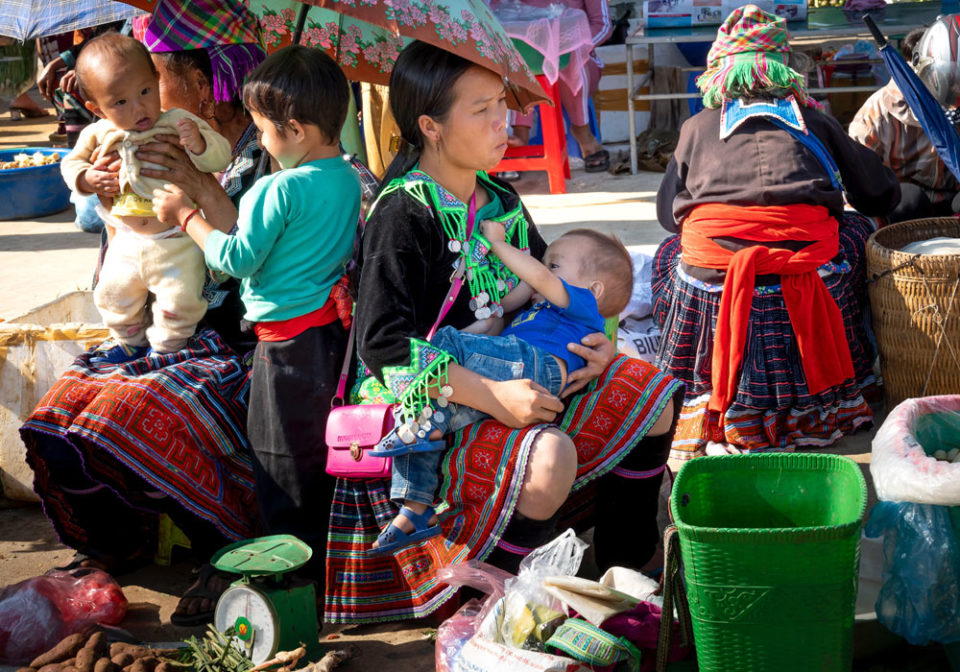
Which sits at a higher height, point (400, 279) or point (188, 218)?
point (188, 218)

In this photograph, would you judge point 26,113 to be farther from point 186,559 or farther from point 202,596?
point 202,596

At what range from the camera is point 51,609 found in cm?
292

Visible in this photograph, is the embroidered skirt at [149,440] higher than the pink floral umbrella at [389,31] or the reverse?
the reverse

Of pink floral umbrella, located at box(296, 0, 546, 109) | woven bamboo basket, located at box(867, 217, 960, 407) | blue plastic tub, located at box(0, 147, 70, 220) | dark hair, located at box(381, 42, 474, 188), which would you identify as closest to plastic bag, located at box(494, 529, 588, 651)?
dark hair, located at box(381, 42, 474, 188)

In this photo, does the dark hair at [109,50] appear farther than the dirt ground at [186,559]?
Yes

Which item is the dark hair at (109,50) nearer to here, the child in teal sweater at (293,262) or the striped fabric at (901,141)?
the child in teal sweater at (293,262)

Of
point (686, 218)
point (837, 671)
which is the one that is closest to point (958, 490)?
point (837, 671)

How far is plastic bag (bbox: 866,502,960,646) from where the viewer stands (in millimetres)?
2480

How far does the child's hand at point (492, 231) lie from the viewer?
292cm

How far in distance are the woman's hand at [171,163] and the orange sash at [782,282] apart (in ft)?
6.18

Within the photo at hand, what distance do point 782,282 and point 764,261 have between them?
0.36 feet

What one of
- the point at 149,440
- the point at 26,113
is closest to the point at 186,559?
the point at 149,440

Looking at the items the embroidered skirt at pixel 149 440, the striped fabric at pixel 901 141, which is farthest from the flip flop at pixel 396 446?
the striped fabric at pixel 901 141

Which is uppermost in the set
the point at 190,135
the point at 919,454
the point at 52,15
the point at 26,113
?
the point at 26,113
